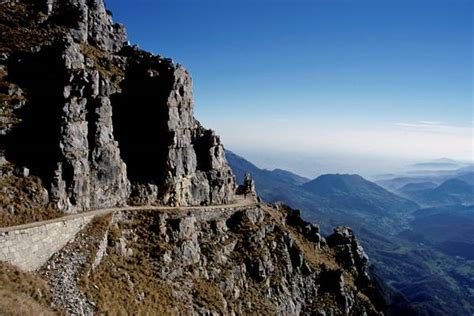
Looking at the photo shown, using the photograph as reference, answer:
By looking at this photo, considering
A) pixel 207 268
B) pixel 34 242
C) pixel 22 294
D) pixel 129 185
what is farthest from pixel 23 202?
→ pixel 207 268

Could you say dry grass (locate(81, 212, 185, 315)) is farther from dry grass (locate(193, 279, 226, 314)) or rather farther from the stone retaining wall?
the stone retaining wall

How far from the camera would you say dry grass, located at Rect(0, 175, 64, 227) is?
6106 centimetres

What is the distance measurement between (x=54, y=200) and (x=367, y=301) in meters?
78.0

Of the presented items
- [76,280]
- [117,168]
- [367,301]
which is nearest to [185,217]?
[117,168]

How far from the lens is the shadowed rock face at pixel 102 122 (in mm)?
73875

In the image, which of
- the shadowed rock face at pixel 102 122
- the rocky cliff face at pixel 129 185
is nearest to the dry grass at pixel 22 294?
the rocky cliff face at pixel 129 185

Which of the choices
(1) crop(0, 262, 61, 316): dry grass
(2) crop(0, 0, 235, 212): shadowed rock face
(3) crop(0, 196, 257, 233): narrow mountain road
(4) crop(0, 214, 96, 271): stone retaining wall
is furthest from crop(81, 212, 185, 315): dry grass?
(2) crop(0, 0, 235, 212): shadowed rock face

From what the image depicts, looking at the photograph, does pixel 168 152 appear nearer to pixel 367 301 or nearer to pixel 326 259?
pixel 326 259

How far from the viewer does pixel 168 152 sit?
93875mm

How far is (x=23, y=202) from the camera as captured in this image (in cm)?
6481

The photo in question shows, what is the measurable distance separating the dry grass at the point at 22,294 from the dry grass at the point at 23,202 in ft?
38.4

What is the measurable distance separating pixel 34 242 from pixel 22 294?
1035 centimetres

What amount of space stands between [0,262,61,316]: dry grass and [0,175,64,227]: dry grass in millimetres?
11691

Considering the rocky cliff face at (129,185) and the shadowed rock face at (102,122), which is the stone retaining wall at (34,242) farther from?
the shadowed rock face at (102,122)
